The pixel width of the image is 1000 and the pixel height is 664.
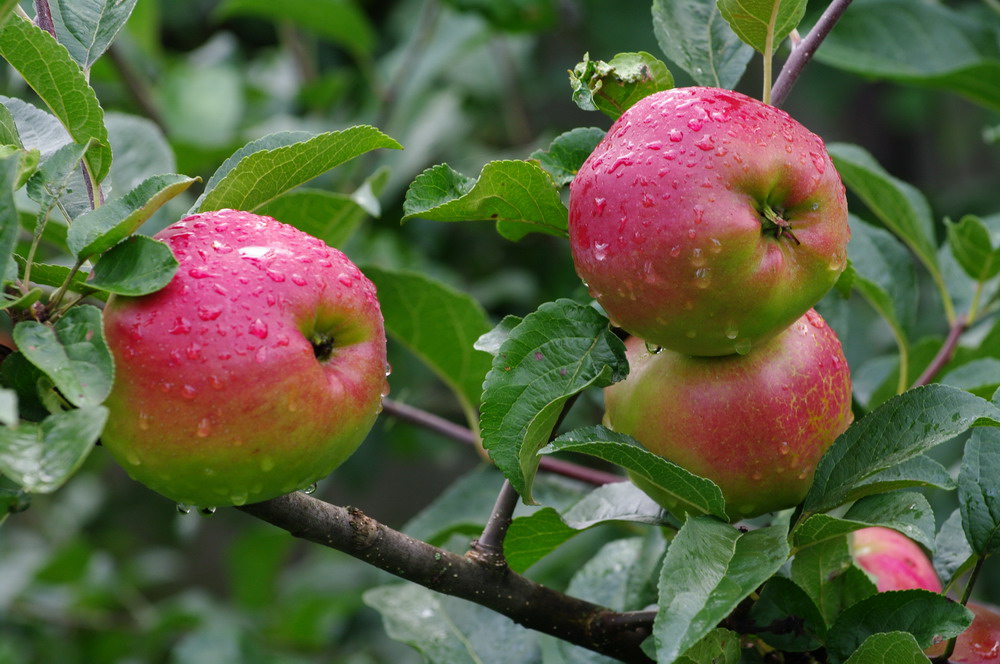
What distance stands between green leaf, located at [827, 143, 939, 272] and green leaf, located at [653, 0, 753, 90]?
0.36 m

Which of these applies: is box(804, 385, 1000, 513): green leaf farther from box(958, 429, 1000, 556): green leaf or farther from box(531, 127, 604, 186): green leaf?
box(531, 127, 604, 186): green leaf

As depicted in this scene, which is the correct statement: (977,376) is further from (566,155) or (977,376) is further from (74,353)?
(74,353)

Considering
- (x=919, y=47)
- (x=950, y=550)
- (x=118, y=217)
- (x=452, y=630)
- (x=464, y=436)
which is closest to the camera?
(x=118, y=217)

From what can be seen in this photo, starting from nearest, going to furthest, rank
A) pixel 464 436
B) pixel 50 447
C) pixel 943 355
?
pixel 50 447
pixel 943 355
pixel 464 436

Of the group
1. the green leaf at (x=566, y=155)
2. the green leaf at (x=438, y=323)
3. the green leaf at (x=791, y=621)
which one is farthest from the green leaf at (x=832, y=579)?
the green leaf at (x=438, y=323)

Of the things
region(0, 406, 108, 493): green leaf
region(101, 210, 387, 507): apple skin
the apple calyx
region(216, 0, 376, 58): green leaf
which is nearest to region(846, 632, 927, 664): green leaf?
the apple calyx

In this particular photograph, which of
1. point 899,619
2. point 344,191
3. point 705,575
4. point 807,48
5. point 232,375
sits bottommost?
point 344,191

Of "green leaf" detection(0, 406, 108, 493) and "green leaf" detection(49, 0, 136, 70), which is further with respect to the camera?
"green leaf" detection(49, 0, 136, 70)

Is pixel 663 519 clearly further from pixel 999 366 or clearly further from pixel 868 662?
pixel 999 366

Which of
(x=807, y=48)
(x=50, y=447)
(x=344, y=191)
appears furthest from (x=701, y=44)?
(x=344, y=191)

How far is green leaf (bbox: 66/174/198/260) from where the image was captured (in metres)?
0.58

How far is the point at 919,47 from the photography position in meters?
1.50

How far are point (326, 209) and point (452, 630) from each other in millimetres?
438

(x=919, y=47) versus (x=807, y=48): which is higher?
(x=807, y=48)
